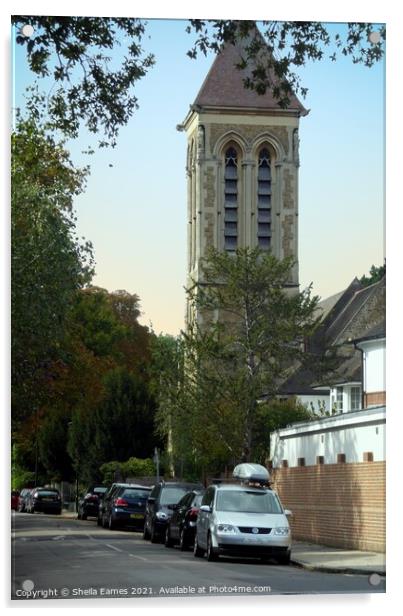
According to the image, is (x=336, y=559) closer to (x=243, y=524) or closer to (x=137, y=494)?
(x=243, y=524)

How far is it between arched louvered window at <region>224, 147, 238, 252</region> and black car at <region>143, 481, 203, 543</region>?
20.0 feet

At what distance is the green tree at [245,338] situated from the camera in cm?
3888

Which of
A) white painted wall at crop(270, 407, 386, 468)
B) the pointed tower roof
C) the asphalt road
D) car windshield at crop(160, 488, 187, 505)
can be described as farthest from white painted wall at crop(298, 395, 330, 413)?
the pointed tower roof

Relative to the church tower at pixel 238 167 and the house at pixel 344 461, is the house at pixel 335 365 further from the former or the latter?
the church tower at pixel 238 167

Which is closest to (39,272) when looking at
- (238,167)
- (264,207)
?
(264,207)

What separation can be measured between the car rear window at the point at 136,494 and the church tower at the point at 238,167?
6.88 meters

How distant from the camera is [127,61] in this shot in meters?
20.3

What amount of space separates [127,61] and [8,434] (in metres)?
5.38

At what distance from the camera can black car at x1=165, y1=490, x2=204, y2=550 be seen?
104ft

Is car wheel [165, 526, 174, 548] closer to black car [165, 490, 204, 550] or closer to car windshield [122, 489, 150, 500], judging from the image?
black car [165, 490, 204, 550]

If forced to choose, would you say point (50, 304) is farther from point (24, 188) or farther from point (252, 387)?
point (252, 387)

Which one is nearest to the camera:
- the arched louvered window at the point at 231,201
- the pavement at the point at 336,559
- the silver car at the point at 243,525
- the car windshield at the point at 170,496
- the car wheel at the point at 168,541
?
the pavement at the point at 336,559

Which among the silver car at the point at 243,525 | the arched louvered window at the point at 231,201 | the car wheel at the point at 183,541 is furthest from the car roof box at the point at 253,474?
the arched louvered window at the point at 231,201
